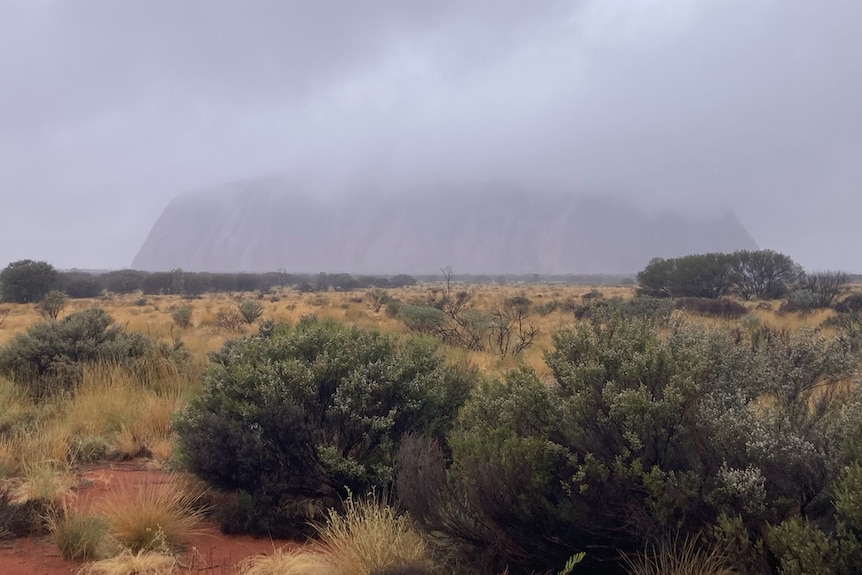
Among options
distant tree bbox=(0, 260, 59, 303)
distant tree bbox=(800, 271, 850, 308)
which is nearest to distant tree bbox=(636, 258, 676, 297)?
distant tree bbox=(800, 271, 850, 308)

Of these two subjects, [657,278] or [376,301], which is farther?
[657,278]

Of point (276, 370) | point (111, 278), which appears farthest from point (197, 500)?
point (111, 278)

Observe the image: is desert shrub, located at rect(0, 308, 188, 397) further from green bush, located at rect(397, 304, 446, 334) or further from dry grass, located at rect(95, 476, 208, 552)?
green bush, located at rect(397, 304, 446, 334)

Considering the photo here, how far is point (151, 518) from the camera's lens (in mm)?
4359

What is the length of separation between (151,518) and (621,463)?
3.13 metres

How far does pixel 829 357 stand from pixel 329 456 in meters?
3.95

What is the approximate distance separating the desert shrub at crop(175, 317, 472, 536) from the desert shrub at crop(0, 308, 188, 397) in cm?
455

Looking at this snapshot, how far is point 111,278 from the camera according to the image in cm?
6412

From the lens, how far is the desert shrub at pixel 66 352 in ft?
29.5

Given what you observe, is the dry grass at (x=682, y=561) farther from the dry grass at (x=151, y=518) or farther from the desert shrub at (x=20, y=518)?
the desert shrub at (x=20, y=518)

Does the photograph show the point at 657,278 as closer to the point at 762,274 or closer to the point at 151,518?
the point at 762,274

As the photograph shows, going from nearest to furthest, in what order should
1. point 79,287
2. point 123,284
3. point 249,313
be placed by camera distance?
point 249,313, point 79,287, point 123,284

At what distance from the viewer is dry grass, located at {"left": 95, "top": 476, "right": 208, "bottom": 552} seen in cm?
427

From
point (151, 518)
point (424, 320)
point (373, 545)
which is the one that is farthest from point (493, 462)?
point (424, 320)
